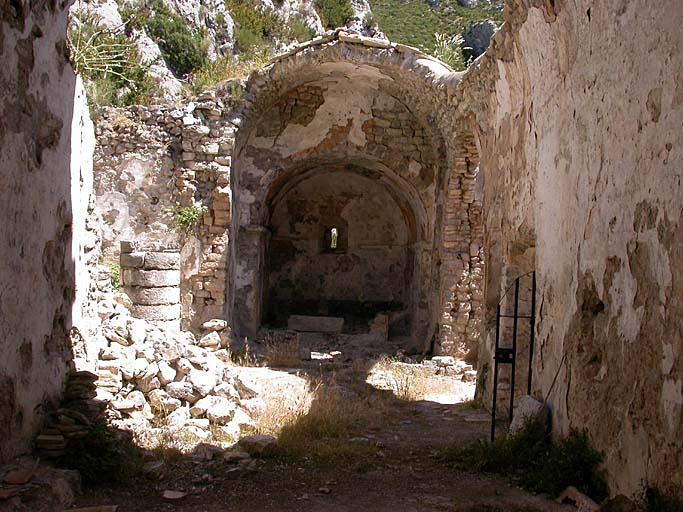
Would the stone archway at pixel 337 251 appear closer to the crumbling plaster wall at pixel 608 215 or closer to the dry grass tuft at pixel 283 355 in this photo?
the dry grass tuft at pixel 283 355

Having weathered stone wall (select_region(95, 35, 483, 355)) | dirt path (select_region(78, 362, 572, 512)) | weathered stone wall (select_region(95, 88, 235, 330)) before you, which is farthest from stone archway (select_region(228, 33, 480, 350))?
dirt path (select_region(78, 362, 572, 512))

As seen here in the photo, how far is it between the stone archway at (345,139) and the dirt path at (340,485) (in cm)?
623

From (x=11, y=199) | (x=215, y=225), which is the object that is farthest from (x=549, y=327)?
(x=215, y=225)

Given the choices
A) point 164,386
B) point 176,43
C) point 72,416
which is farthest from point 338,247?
point 72,416

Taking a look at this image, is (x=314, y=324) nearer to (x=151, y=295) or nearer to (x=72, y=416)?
(x=151, y=295)

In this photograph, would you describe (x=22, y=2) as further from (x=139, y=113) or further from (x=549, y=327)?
(x=139, y=113)

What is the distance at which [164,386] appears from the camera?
22.7ft

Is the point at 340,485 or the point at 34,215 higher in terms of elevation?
the point at 34,215

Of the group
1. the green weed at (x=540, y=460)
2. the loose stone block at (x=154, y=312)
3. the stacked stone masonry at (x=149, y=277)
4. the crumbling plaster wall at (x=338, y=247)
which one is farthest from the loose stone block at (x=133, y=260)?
the crumbling plaster wall at (x=338, y=247)

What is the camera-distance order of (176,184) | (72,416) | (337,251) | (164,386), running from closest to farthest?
1. (72,416)
2. (164,386)
3. (176,184)
4. (337,251)

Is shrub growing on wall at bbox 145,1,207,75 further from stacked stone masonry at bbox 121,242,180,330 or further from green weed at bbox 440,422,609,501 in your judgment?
green weed at bbox 440,422,609,501

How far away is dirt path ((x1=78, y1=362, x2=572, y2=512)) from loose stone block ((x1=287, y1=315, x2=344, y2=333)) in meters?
8.97

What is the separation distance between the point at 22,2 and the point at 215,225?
7244 mm

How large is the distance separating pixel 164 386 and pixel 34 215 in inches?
108
